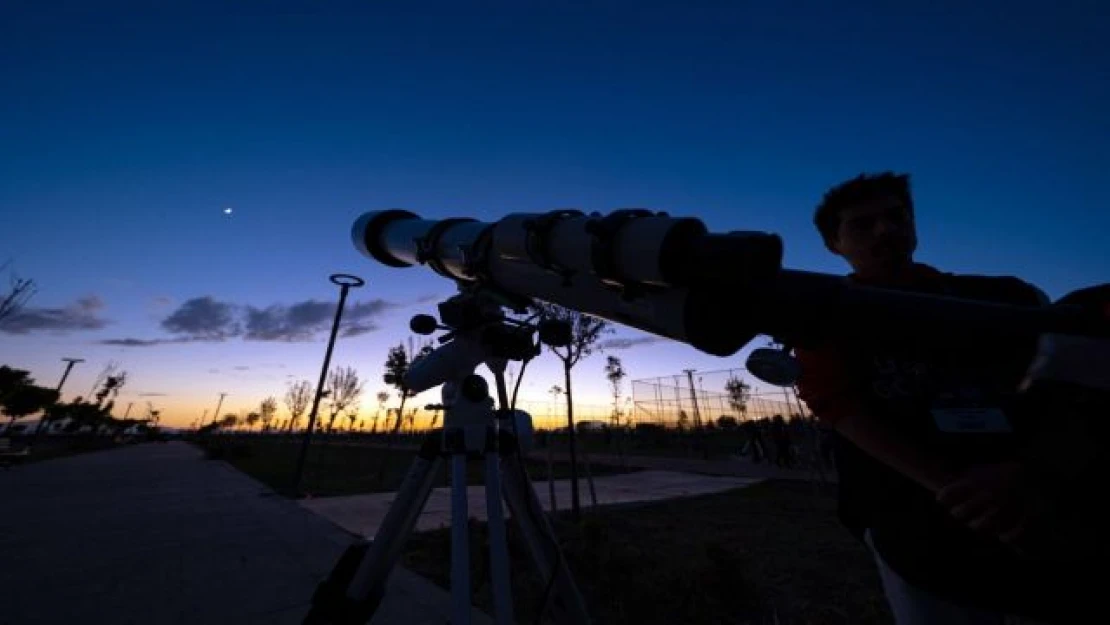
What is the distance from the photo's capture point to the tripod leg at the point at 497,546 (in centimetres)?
164

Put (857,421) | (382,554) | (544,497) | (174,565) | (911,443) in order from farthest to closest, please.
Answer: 1. (544,497)
2. (174,565)
3. (382,554)
4. (857,421)
5. (911,443)

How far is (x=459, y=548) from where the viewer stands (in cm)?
175

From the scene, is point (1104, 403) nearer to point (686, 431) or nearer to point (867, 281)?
point (867, 281)

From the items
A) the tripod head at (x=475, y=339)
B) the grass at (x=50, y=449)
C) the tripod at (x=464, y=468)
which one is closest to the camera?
the tripod at (x=464, y=468)

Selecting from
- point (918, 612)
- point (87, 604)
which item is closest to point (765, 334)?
point (918, 612)

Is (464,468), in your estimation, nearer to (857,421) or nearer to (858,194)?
(857,421)

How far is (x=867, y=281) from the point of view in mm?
1667

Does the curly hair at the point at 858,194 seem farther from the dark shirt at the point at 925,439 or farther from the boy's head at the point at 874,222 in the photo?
the dark shirt at the point at 925,439

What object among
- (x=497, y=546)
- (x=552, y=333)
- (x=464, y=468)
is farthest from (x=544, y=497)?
(x=497, y=546)

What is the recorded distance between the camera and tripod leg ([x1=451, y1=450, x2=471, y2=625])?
5.41 ft

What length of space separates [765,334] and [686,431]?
1399 inches

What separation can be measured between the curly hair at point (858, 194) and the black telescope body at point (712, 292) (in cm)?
105

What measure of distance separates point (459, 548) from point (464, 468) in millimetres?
305

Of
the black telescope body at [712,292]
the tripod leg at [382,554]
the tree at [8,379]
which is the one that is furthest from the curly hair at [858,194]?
the tree at [8,379]
